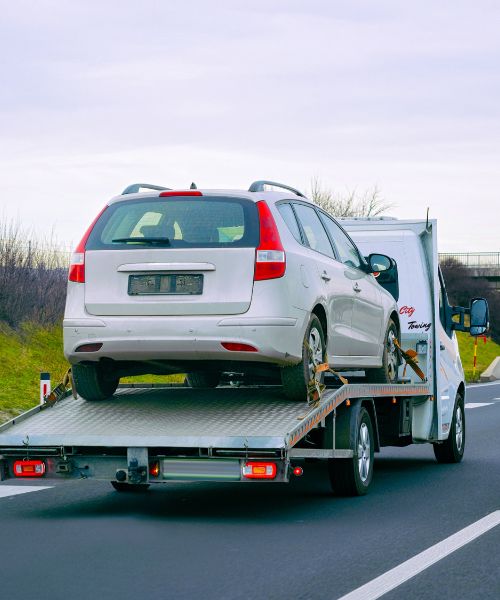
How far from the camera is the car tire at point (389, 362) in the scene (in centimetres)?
1238

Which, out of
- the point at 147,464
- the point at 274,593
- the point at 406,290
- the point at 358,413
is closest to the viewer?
the point at 274,593

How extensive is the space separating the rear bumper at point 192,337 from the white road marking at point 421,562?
1836 millimetres

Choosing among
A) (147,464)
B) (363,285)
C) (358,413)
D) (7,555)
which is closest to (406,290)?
(363,285)

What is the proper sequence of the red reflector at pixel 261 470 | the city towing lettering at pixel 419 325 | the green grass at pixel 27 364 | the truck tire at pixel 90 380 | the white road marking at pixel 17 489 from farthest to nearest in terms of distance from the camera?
1. the green grass at pixel 27 364
2. the city towing lettering at pixel 419 325
3. the white road marking at pixel 17 489
4. the truck tire at pixel 90 380
5. the red reflector at pixel 261 470

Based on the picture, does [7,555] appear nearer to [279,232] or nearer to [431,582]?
[431,582]

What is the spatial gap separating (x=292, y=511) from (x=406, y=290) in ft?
15.1

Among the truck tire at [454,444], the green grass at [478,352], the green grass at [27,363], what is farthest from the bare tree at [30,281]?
the green grass at [478,352]

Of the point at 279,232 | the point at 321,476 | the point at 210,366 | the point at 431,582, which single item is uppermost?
the point at 279,232

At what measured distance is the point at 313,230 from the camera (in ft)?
35.9

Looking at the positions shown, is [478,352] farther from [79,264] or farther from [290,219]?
[79,264]

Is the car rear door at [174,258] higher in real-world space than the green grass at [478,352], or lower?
higher

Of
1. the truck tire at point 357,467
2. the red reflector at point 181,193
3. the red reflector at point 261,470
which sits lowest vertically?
the truck tire at point 357,467

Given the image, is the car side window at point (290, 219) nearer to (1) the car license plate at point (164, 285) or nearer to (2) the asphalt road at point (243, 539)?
(1) the car license plate at point (164, 285)

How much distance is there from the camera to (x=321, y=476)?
1264 cm
